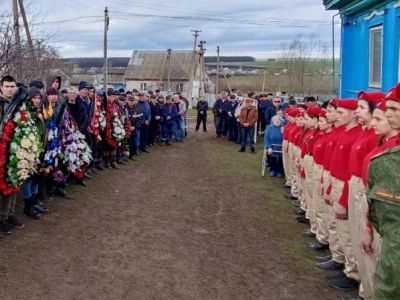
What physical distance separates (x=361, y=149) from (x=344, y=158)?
65cm

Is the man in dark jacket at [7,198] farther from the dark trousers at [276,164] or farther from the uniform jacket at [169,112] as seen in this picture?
the uniform jacket at [169,112]

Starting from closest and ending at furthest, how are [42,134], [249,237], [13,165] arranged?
[13,165], [249,237], [42,134]

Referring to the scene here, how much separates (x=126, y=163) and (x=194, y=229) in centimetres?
626

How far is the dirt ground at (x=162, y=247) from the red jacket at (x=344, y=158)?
1.07 metres

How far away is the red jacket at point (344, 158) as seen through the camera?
4.88m

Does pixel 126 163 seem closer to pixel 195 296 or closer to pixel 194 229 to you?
pixel 194 229

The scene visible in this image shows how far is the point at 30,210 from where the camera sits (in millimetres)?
7297

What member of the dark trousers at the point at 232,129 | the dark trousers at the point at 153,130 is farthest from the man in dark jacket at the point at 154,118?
the dark trousers at the point at 232,129

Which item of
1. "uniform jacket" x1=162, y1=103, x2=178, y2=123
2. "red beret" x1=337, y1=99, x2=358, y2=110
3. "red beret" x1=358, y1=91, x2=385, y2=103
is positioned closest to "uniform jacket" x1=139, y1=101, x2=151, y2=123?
"uniform jacket" x1=162, y1=103, x2=178, y2=123

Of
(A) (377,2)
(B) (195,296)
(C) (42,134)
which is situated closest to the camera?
(B) (195,296)

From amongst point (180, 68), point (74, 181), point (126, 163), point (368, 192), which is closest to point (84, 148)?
point (74, 181)

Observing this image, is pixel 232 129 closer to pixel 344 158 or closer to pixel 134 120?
pixel 134 120

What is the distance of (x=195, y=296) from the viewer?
187 inches

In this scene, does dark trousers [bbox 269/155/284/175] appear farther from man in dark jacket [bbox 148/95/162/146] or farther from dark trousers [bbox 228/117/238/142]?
dark trousers [bbox 228/117/238/142]
